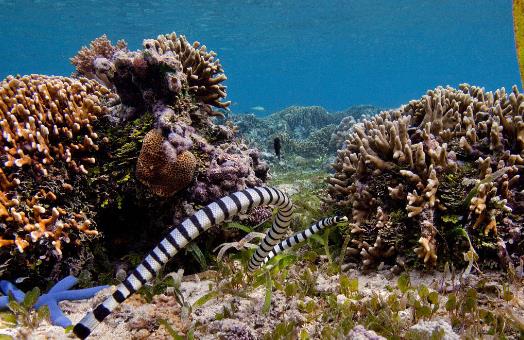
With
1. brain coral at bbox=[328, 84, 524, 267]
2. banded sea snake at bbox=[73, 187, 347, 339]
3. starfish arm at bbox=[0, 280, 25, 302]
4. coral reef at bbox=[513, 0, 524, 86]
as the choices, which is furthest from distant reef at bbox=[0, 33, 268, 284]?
coral reef at bbox=[513, 0, 524, 86]

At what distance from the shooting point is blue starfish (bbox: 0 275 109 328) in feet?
10.1

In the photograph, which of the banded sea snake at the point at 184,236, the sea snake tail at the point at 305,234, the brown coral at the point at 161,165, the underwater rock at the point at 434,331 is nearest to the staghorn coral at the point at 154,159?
the brown coral at the point at 161,165

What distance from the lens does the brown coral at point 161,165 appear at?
372cm

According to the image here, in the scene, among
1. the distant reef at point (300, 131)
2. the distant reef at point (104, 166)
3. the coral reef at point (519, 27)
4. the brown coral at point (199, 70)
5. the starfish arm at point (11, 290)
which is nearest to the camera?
the coral reef at point (519, 27)

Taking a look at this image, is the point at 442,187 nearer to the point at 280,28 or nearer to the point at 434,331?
the point at 434,331

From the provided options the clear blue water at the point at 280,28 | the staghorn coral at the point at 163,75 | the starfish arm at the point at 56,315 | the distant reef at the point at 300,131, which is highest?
the clear blue water at the point at 280,28

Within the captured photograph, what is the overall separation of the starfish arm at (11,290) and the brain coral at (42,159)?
0.23 metres

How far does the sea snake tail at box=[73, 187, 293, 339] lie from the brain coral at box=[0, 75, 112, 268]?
123 centimetres

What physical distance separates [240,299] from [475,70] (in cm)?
13786

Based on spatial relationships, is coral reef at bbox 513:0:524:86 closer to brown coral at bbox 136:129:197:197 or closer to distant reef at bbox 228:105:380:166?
brown coral at bbox 136:129:197:197

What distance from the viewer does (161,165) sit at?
3.71m

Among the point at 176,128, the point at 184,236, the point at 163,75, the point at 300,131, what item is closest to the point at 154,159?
the point at 176,128

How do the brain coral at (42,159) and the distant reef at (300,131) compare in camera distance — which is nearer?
the brain coral at (42,159)

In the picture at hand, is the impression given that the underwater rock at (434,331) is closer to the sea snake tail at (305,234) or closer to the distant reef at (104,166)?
the sea snake tail at (305,234)
